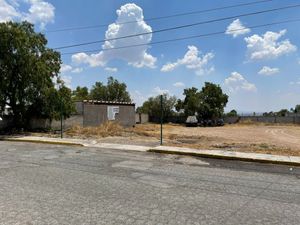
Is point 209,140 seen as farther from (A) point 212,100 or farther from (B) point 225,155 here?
(A) point 212,100

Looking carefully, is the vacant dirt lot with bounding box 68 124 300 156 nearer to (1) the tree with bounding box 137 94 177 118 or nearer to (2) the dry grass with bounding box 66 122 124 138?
(2) the dry grass with bounding box 66 122 124 138

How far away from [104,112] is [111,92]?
3934cm

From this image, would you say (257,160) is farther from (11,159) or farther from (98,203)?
(11,159)

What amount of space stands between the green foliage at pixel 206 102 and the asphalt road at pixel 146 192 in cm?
4787

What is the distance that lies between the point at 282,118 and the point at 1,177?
58335 millimetres

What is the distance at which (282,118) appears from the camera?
194ft

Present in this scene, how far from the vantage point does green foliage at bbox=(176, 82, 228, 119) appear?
58625 millimetres

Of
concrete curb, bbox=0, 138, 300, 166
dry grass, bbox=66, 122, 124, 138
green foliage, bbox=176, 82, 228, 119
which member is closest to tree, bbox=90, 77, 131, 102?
green foliage, bbox=176, 82, 228, 119

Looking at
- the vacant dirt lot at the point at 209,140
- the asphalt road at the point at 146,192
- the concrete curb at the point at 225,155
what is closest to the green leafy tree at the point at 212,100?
the vacant dirt lot at the point at 209,140

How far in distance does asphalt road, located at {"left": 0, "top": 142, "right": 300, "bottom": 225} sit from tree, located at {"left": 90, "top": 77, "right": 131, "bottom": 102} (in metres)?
59.9

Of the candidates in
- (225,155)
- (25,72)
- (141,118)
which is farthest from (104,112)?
(141,118)

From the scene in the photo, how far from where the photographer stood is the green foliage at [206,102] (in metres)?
58.6

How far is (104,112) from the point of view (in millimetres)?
32125

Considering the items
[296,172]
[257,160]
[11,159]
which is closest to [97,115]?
[11,159]
